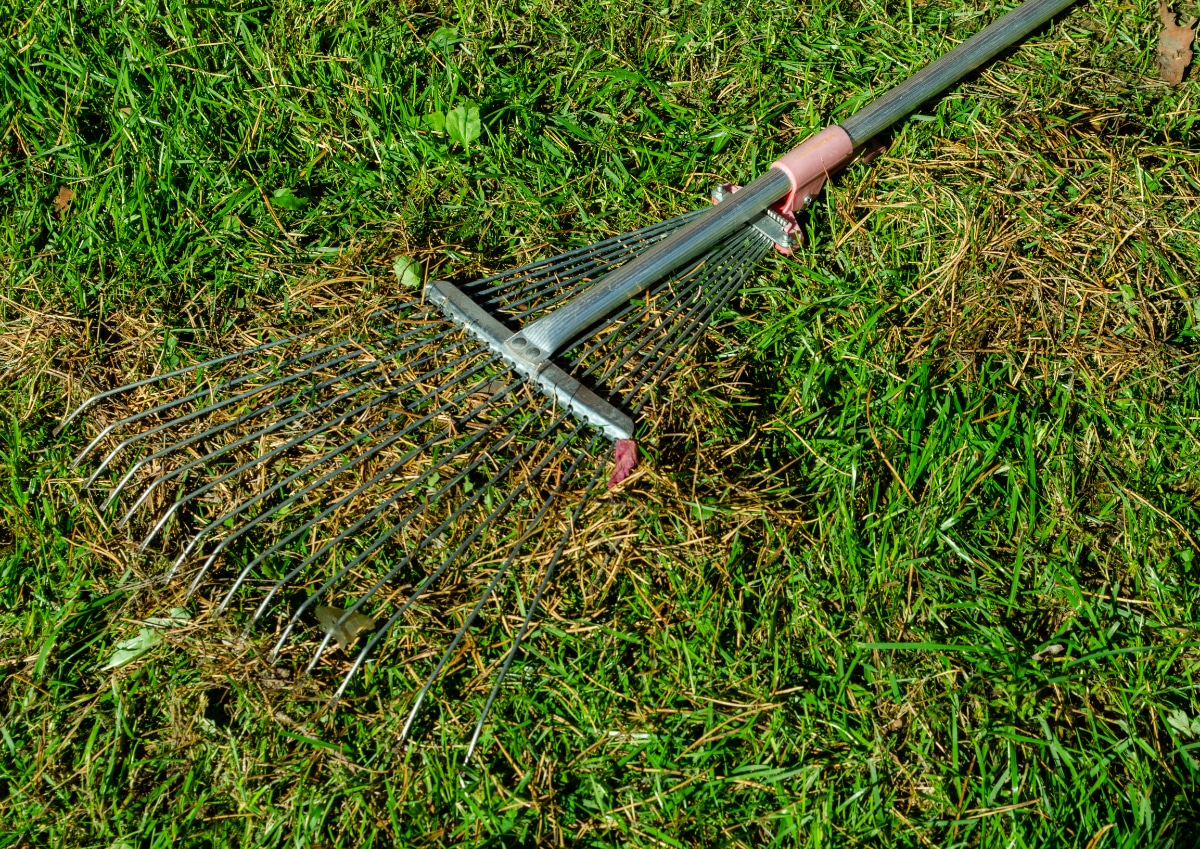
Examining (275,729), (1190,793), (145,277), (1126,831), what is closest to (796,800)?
(1126,831)

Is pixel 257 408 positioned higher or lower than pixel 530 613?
higher

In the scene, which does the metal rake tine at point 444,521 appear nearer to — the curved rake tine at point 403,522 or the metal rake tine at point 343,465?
the curved rake tine at point 403,522

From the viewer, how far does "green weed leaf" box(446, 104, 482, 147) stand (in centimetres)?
287

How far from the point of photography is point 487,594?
1998 mm

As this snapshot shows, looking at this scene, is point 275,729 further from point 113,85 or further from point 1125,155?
point 1125,155

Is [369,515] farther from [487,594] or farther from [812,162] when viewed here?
[812,162]

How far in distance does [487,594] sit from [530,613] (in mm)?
90

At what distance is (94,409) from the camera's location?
2.41 metres

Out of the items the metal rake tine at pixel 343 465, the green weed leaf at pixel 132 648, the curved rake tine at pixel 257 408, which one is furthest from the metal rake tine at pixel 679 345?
the green weed leaf at pixel 132 648

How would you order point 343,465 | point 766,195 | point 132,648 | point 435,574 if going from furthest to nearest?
point 766,195 → point 343,465 → point 132,648 → point 435,574

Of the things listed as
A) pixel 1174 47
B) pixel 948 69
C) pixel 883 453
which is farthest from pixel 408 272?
pixel 1174 47

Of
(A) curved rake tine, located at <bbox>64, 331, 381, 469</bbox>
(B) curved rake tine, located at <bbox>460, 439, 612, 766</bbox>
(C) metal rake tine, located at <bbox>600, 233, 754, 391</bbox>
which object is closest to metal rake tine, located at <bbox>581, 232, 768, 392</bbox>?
(C) metal rake tine, located at <bbox>600, 233, 754, 391</bbox>

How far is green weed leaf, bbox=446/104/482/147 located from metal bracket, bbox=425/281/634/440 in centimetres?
60

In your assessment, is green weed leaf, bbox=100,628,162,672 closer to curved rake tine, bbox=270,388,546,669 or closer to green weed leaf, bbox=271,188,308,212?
curved rake tine, bbox=270,388,546,669
